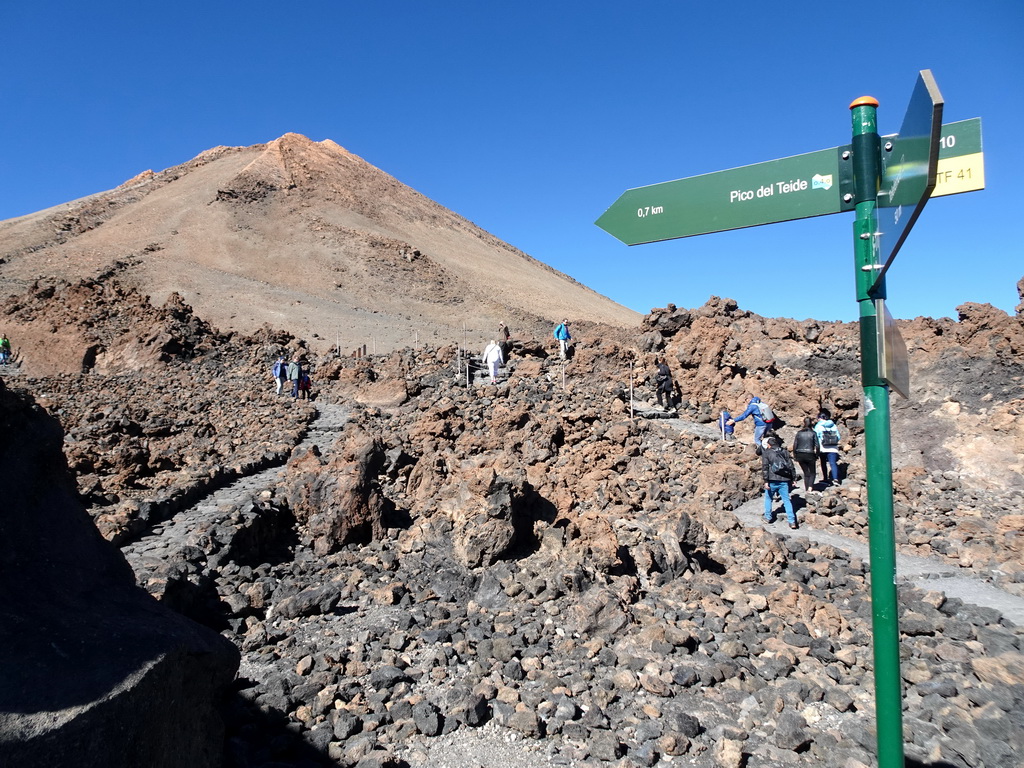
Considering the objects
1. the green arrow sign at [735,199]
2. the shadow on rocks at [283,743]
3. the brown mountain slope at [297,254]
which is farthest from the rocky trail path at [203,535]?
the brown mountain slope at [297,254]

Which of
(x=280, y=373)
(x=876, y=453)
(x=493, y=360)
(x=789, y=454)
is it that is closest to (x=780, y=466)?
(x=789, y=454)

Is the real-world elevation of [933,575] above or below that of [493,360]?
below

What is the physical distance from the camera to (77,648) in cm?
232

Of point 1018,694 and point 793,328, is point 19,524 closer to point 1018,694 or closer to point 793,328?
point 1018,694

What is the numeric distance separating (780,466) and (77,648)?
287 inches

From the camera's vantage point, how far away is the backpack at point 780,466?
777cm

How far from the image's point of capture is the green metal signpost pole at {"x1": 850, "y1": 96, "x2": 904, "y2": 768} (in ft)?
6.82

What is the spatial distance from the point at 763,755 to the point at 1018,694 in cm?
179

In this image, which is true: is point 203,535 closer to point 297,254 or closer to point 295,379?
point 295,379

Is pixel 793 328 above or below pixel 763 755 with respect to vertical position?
above

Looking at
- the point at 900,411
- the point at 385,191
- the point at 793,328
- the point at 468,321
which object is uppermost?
the point at 385,191

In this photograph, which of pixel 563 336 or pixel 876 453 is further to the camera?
pixel 563 336

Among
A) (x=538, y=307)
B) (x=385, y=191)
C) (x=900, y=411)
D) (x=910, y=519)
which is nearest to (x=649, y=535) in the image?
(x=910, y=519)

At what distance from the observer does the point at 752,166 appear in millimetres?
2416
